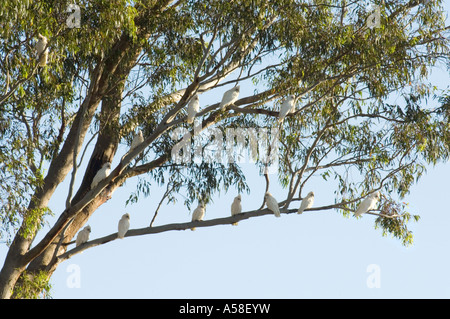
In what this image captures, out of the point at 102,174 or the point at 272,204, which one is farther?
the point at 102,174

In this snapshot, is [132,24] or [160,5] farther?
[160,5]

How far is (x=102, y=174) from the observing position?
10.2 m

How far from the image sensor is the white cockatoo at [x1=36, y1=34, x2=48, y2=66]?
347 inches

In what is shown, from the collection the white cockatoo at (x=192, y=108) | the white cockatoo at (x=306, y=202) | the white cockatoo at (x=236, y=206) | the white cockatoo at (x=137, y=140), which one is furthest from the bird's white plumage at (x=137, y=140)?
the white cockatoo at (x=306, y=202)

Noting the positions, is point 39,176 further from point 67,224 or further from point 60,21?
point 60,21

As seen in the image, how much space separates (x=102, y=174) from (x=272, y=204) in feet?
7.39

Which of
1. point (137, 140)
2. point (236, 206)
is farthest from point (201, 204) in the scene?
point (137, 140)

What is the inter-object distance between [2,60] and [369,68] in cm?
412

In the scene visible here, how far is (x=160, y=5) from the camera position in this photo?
10445mm

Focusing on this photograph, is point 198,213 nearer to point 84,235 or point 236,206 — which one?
point 236,206

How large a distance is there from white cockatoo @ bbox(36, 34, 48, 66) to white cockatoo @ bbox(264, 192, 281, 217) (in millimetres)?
2713

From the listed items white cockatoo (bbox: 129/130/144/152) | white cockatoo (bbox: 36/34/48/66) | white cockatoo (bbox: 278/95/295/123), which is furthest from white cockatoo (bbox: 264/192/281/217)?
white cockatoo (bbox: 36/34/48/66)
